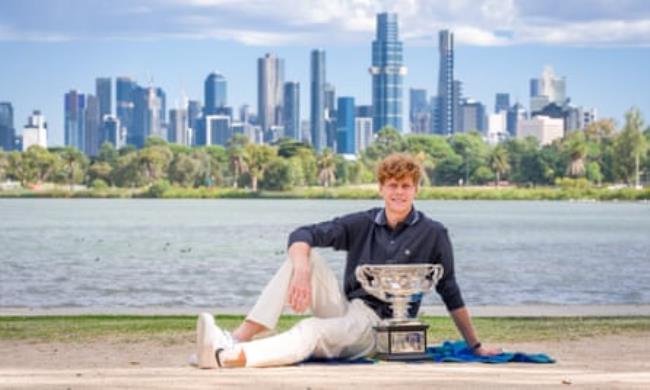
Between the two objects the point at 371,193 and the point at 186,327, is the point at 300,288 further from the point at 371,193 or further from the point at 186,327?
the point at 371,193

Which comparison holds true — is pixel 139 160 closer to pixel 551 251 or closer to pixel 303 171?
pixel 303 171

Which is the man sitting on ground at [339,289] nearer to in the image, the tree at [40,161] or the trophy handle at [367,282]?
the trophy handle at [367,282]

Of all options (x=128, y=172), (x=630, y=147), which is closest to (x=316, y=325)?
(x=630, y=147)

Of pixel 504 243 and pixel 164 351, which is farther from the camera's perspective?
pixel 504 243

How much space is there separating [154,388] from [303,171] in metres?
182

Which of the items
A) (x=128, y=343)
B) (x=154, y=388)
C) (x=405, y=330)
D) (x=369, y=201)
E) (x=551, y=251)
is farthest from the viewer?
(x=369, y=201)

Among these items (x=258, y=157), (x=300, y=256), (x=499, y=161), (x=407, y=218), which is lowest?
(x=499, y=161)

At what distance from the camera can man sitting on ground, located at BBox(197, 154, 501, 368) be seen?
9.38 metres

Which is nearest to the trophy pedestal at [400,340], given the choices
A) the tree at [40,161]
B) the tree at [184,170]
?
the tree at [184,170]

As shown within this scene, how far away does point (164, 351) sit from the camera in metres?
12.9

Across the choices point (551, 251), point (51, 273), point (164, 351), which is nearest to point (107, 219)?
point (551, 251)

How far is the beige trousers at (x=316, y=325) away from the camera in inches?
372

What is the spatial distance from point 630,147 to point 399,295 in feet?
560

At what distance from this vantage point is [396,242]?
9.88 meters
